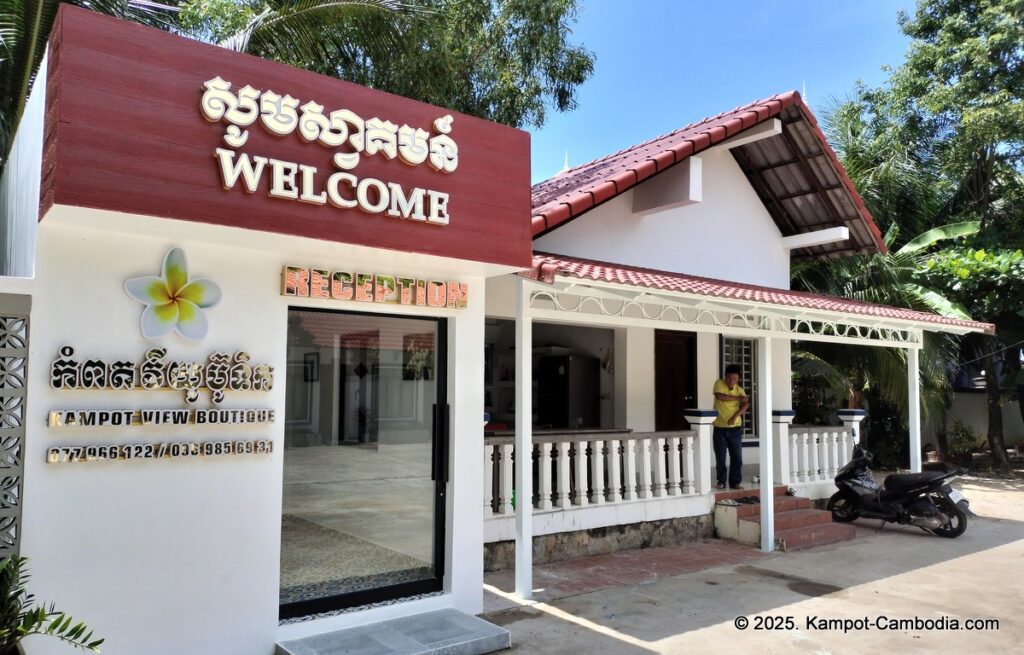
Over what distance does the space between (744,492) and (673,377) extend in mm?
1955

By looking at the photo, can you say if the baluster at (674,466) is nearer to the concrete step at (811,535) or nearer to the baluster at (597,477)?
the baluster at (597,477)

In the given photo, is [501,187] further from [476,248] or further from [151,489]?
[151,489]

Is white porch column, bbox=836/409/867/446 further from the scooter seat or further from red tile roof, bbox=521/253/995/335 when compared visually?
red tile roof, bbox=521/253/995/335

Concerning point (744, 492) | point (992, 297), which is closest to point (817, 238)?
point (744, 492)

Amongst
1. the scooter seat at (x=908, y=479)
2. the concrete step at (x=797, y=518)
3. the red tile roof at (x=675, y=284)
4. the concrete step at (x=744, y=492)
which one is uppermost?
the red tile roof at (x=675, y=284)

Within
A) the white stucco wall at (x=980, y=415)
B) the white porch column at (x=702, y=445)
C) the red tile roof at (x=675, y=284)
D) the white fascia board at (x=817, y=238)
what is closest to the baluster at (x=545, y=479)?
the red tile roof at (x=675, y=284)

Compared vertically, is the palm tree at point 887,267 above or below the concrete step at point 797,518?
above

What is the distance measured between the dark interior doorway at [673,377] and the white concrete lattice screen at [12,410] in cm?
782

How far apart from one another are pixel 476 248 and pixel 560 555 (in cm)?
369

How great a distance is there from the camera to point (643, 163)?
→ 786 centimetres

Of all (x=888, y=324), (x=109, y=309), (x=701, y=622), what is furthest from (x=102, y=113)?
(x=888, y=324)

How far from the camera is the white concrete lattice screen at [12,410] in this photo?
3.99m

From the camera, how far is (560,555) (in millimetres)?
7520

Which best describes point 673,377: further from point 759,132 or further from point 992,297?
point 992,297
